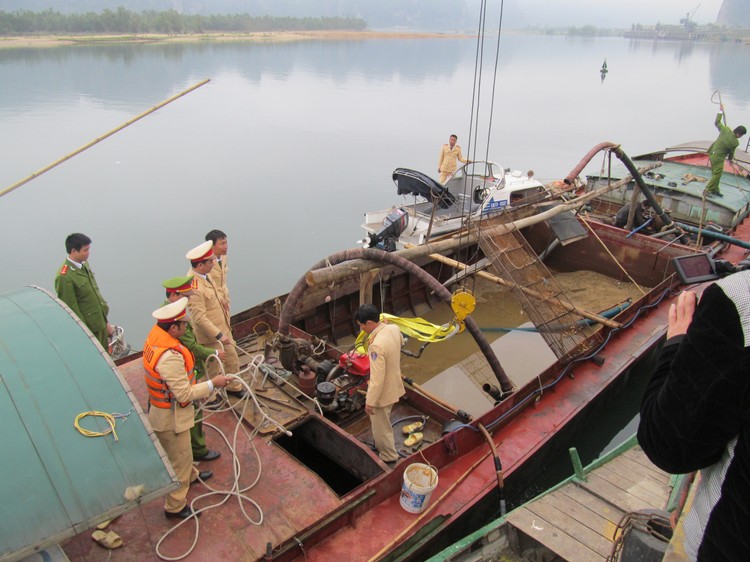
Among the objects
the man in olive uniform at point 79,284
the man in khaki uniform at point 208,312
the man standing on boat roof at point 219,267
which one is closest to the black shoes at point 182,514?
the man in khaki uniform at point 208,312

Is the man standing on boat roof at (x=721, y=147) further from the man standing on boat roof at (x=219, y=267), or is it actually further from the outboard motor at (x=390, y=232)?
the man standing on boat roof at (x=219, y=267)

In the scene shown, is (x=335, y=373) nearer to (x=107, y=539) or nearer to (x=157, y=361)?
(x=157, y=361)

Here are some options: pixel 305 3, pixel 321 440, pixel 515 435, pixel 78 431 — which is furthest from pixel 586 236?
pixel 305 3

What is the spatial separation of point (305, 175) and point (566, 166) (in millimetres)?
9154

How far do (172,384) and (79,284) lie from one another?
2264 mm

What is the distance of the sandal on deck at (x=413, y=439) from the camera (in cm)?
486

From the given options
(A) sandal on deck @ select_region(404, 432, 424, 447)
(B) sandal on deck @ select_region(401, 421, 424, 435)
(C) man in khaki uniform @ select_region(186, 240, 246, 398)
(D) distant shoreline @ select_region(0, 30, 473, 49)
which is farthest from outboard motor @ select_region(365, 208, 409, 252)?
(D) distant shoreline @ select_region(0, 30, 473, 49)

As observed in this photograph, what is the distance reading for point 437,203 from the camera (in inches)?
359

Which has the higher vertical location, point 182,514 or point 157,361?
point 157,361

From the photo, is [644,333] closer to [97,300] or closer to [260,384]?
[260,384]

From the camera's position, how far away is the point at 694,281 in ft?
7.80

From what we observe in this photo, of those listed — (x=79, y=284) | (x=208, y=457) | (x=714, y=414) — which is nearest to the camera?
(x=714, y=414)

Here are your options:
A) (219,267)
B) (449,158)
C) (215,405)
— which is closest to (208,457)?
(215,405)

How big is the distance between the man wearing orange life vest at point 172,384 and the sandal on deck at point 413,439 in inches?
77.7
